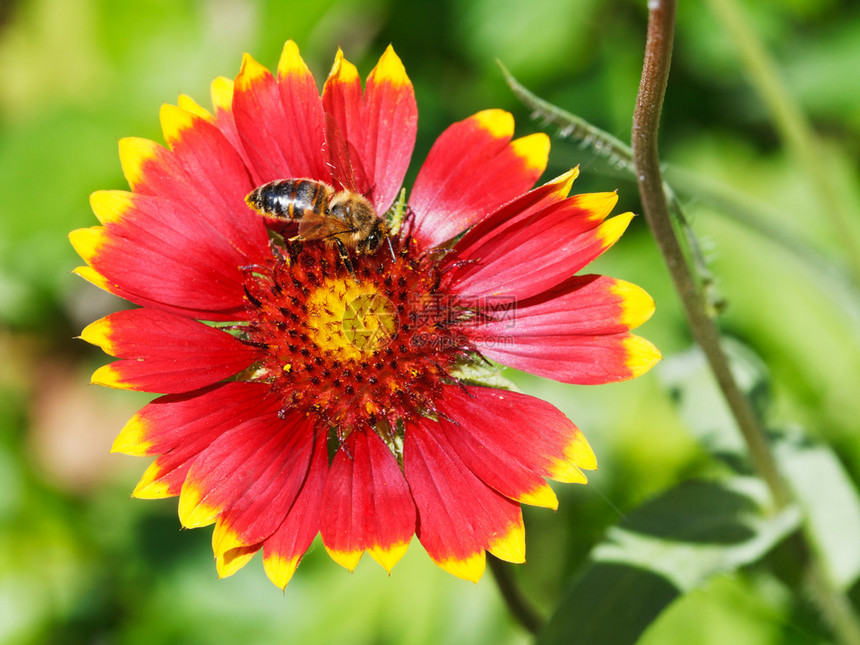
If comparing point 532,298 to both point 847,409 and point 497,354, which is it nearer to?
point 497,354

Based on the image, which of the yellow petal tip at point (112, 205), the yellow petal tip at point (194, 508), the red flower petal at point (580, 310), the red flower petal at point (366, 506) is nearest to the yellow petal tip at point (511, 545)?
the red flower petal at point (366, 506)

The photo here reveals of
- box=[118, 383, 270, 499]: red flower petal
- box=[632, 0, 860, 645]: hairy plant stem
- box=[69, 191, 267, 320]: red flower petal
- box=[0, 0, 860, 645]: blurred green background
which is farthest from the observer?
box=[0, 0, 860, 645]: blurred green background

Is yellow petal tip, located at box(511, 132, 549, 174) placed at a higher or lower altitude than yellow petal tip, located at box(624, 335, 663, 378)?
higher

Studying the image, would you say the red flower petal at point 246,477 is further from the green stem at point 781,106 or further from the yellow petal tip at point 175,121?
the green stem at point 781,106

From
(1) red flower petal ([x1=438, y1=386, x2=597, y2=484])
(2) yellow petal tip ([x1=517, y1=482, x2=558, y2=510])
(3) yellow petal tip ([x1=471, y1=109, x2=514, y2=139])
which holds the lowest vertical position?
(2) yellow petal tip ([x1=517, y1=482, x2=558, y2=510])

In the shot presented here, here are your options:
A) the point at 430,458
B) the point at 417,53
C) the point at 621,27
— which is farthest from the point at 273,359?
the point at 621,27

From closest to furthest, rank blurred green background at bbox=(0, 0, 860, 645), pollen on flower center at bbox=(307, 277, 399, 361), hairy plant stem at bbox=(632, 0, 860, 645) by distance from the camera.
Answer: hairy plant stem at bbox=(632, 0, 860, 645) < pollen on flower center at bbox=(307, 277, 399, 361) < blurred green background at bbox=(0, 0, 860, 645)

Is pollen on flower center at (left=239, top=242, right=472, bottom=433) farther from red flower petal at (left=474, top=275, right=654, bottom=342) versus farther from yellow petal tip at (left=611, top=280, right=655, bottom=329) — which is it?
yellow petal tip at (left=611, top=280, right=655, bottom=329)

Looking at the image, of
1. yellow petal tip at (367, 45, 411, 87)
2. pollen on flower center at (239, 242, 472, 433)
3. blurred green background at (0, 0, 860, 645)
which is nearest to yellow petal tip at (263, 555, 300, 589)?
pollen on flower center at (239, 242, 472, 433)
